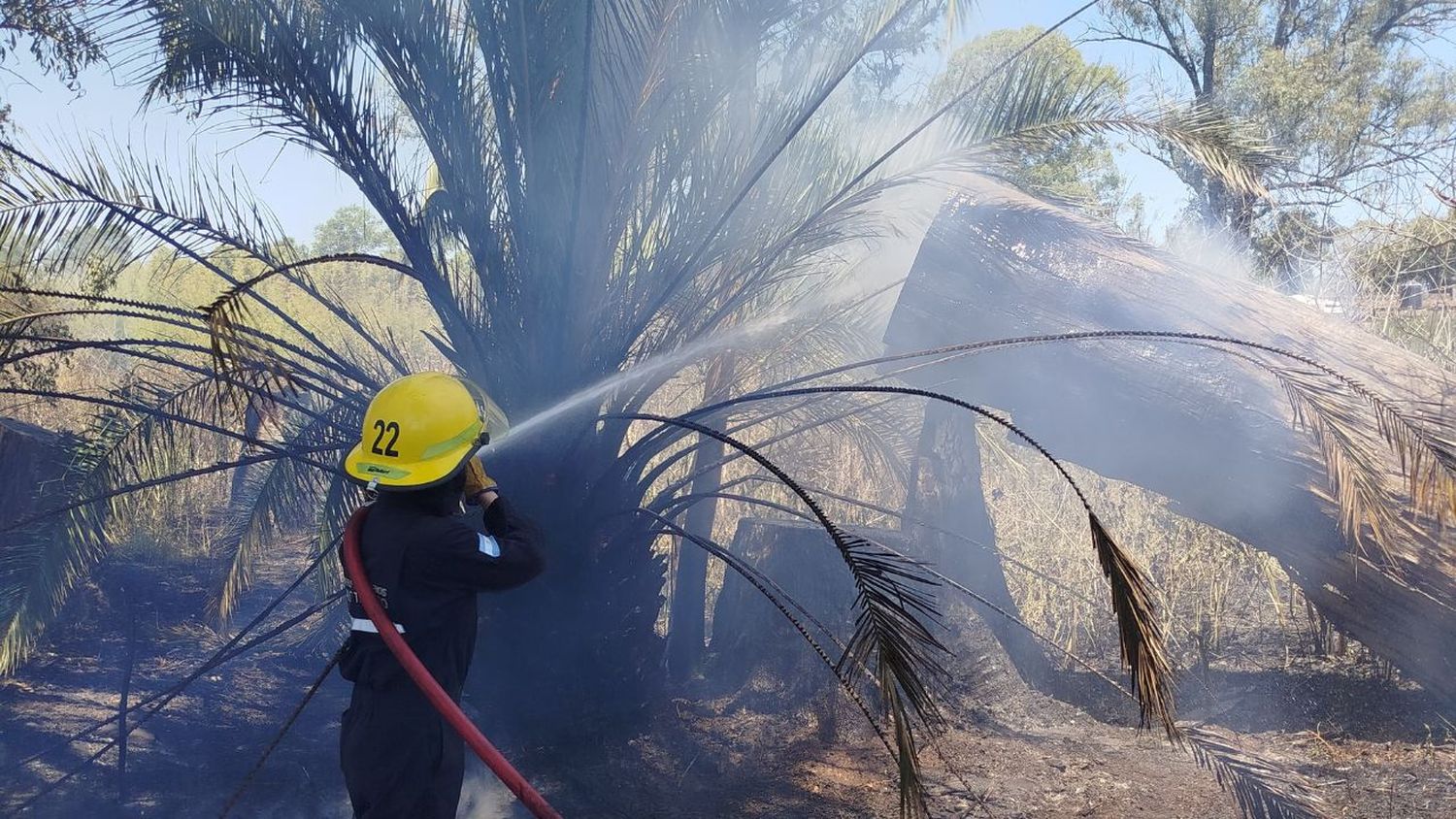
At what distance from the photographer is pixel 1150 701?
3082mm

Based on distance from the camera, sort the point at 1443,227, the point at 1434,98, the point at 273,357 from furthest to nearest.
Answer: the point at 1434,98
the point at 1443,227
the point at 273,357

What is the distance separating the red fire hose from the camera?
2723mm

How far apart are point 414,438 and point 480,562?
389mm

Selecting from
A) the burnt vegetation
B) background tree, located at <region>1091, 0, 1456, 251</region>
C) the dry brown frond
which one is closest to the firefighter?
the burnt vegetation

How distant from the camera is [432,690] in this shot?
2.71m

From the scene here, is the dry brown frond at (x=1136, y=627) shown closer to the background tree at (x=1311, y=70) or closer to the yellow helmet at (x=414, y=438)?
the yellow helmet at (x=414, y=438)

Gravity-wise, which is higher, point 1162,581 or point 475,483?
point 475,483

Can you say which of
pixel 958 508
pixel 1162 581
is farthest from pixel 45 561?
pixel 1162 581

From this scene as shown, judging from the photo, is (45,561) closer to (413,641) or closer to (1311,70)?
(413,641)

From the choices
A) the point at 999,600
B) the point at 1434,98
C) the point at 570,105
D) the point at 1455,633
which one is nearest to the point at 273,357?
the point at 570,105

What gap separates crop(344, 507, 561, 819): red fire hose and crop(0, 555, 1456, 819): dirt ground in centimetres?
219

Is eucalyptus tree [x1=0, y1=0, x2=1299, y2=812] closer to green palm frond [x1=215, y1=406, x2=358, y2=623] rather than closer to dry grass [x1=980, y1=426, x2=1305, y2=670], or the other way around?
green palm frond [x1=215, y1=406, x2=358, y2=623]

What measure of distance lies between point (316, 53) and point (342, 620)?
156 inches

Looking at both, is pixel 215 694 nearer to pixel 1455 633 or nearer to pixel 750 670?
pixel 750 670
